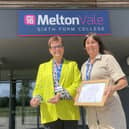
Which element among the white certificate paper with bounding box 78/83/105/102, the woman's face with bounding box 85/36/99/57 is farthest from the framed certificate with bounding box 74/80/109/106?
the woman's face with bounding box 85/36/99/57

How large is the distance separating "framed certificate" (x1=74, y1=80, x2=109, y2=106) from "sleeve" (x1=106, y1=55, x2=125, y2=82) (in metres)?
0.10

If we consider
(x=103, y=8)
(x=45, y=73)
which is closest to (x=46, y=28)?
(x=103, y=8)

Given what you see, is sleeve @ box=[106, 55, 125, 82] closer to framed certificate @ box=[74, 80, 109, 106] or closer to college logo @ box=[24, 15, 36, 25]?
framed certificate @ box=[74, 80, 109, 106]

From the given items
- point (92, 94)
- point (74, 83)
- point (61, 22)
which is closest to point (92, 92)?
point (92, 94)

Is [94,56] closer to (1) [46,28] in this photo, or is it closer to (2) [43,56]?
(1) [46,28]

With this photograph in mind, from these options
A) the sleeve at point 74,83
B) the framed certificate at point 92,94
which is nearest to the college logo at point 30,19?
the sleeve at point 74,83

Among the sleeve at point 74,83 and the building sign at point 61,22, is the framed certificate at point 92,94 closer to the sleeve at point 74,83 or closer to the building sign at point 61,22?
the sleeve at point 74,83

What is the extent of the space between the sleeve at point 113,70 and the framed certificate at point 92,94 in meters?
0.10

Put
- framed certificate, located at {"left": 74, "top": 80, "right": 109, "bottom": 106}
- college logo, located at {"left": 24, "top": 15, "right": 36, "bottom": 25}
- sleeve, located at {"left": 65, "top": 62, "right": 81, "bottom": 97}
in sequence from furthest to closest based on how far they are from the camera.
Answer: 1. college logo, located at {"left": 24, "top": 15, "right": 36, "bottom": 25}
2. sleeve, located at {"left": 65, "top": 62, "right": 81, "bottom": 97}
3. framed certificate, located at {"left": 74, "top": 80, "right": 109, "bottom": 106}

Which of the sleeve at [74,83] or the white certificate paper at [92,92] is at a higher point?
the sleeve at [74,83]

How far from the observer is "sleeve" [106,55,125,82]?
2901 millimetres

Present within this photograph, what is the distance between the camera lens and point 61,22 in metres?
6.67

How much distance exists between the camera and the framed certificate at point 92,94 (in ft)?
9.35

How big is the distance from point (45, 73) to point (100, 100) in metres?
0.68
